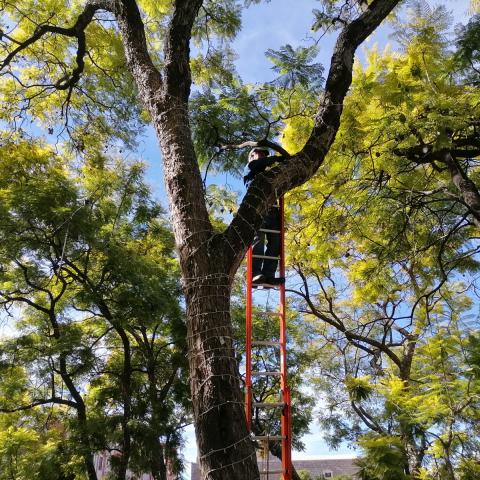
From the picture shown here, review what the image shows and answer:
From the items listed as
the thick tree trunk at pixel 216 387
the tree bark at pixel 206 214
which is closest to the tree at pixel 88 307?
the tree bark at pixel 206 214

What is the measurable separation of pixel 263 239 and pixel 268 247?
16 cm

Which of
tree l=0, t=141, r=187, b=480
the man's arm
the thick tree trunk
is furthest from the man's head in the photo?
tree l=0, t=141, r=187, b=480

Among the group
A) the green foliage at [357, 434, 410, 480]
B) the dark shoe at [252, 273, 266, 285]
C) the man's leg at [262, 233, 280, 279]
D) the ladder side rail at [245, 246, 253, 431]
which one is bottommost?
the green foliage at [357, 434, 410, 480]

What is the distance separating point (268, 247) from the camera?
15.2ft

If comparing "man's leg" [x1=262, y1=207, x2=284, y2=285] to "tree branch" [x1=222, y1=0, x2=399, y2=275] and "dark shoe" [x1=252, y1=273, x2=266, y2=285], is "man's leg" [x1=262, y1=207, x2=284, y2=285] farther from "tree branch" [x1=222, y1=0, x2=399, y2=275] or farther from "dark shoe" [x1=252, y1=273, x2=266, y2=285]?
"tree branch" [x1=222, y1=0, x2=399, y2=275]

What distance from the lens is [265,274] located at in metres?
4.46

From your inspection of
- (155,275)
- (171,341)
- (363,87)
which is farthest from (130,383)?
(363,87)

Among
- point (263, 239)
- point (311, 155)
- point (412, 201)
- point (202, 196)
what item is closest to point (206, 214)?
point (202, 196)

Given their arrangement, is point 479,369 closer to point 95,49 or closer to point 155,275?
point 155,275

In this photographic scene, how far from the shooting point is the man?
14.0 feet

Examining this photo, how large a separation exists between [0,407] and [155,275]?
446 centimetres

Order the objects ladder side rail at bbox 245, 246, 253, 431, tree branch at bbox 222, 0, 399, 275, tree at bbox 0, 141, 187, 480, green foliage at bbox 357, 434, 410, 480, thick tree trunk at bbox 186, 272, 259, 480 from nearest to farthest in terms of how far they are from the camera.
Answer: thick tree trunk at bbox 186, 272, 259, 480 → tree branch at bbox 222, 0, 399, 275 → ladder side rail at bbox 245, 246, 253, 431 → green foliage at bbox 357, 434, 410, 480 → tree at bbox 0, 141, 187, 480

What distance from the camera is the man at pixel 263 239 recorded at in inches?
168

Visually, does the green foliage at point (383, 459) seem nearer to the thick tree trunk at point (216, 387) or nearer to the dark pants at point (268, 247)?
the dark pants at point (268, 247)
